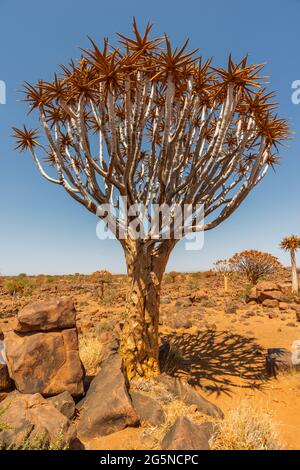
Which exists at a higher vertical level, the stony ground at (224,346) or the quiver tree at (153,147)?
the quiver tree at (153,147)

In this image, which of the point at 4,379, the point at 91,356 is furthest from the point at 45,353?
the point at 91,356

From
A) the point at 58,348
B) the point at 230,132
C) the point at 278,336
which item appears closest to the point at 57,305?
the point at 58,348

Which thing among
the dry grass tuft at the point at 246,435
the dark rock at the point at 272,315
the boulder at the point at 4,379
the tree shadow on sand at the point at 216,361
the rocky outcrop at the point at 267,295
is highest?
the rocky outcrop at the point at 267,295

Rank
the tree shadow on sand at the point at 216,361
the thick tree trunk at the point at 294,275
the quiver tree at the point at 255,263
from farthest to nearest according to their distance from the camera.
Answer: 1. the quiver tree at the point at 255,263
2. the thick tree trunk at the point at 294,275
3. the tree shadow on sand at the point at 216,361

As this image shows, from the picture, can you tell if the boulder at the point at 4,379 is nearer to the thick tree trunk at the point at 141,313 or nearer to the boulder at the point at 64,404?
the boulder at the point at 64,404

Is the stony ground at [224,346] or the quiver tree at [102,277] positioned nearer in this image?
the stony ground at [224,346]

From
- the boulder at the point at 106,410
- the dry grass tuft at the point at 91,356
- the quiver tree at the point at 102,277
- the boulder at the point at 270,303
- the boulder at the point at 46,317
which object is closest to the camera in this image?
the boulder at the point at 106,410

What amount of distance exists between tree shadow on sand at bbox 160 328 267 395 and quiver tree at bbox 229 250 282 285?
1142 cm

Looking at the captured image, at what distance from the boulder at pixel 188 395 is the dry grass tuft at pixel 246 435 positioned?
626 millimetres

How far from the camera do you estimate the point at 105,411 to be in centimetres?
369

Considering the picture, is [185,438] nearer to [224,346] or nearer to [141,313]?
[141,313]

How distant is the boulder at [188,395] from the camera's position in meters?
4.09

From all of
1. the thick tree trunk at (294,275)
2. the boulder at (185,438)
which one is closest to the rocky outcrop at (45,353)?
the boulder at (185,438)
